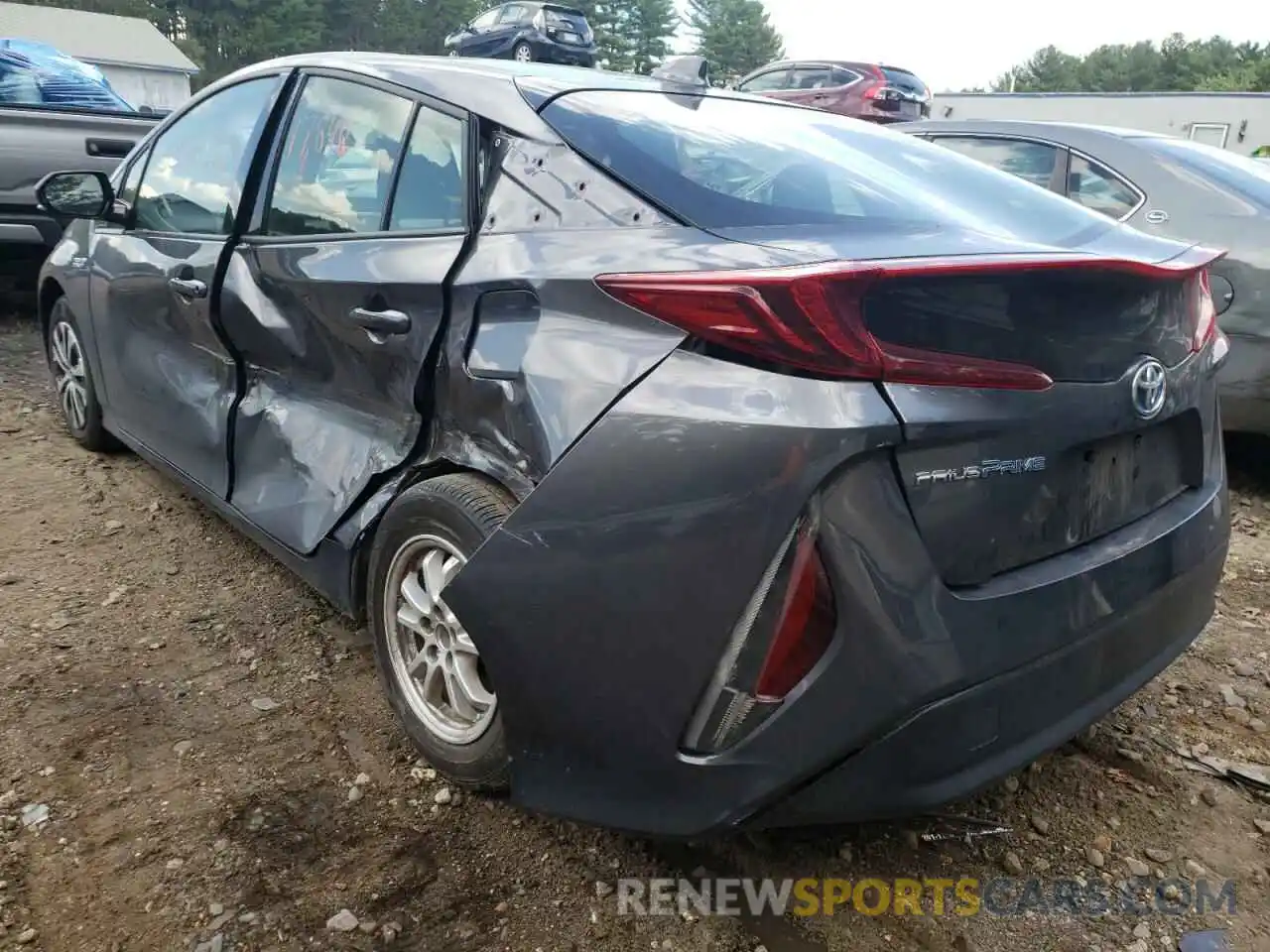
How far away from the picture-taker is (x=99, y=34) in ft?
122

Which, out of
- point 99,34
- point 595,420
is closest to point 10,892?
point 595,420

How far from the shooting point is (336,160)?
268cm

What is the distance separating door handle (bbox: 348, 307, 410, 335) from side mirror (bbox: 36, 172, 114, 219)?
1922 millimetres

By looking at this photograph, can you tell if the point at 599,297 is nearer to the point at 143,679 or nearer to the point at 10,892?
the point at 10,892

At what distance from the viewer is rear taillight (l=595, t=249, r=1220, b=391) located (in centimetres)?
A: 156

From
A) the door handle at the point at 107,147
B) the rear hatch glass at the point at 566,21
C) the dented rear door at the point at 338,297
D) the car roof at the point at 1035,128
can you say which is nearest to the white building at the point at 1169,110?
the rear hatch glass at the point at 566,21

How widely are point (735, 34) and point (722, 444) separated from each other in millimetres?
61291

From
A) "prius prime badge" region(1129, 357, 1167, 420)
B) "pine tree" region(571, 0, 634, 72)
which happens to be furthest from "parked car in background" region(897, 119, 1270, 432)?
"pine tree" region(571, 0, 634, 72)

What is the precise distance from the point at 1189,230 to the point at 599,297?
3495 mm

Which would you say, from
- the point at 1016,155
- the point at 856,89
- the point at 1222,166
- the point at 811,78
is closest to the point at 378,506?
the point at 1016,155

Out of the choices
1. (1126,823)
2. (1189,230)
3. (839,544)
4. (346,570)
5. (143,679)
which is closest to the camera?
(839,544)

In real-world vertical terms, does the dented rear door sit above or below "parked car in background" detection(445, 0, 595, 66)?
below

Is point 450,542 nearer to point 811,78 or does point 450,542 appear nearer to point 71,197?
point 71,197

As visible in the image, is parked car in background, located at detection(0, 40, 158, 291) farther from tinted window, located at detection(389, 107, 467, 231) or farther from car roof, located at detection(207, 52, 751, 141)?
tinted window, located at detection(389, 107, 467, 231)
